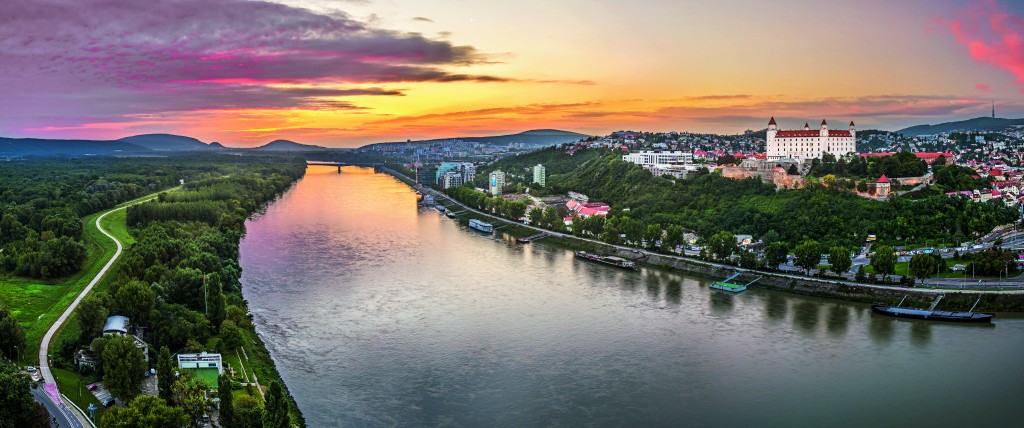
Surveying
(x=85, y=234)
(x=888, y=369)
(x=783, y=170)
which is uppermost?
(x=783, y=170)

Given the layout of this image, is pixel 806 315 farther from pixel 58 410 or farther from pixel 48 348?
pixel 48 348

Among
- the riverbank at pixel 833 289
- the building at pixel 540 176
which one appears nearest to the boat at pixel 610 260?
the riverbank at pixel 833 289

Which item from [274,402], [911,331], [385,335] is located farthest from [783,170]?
[274,402]

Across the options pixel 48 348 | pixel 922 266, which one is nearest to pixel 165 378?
pixel 48 348

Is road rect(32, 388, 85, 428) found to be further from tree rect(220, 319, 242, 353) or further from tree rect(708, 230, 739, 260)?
tree rect(708, 230, 739, 260)

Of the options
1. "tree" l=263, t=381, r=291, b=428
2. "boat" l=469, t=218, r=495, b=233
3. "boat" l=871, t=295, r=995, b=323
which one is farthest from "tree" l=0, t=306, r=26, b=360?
"boat" l=469, t=218, r=495, b=233

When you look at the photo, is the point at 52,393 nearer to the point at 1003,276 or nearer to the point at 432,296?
the point at 432,296
